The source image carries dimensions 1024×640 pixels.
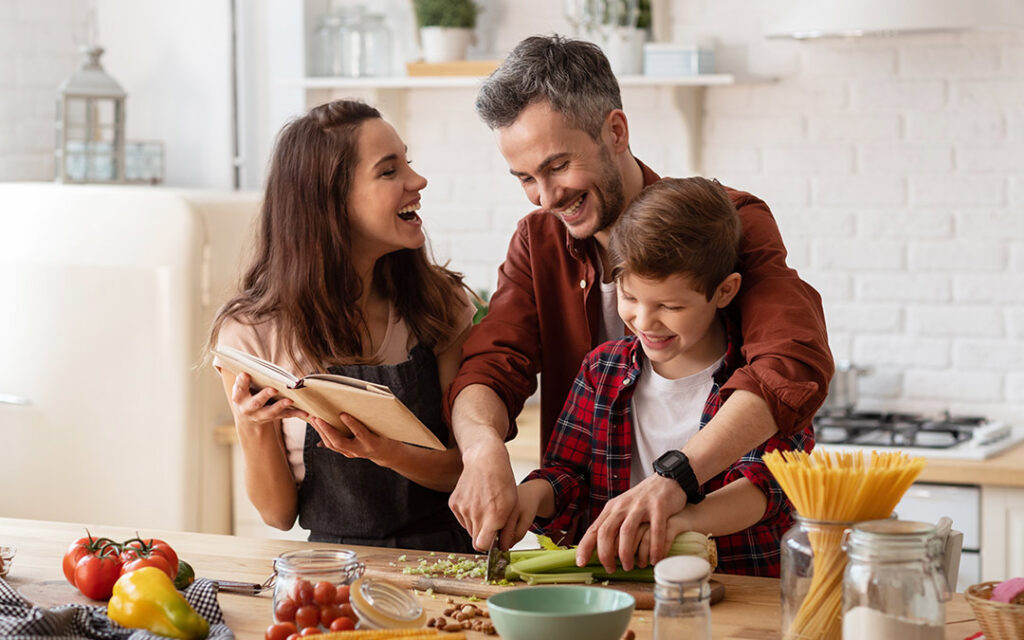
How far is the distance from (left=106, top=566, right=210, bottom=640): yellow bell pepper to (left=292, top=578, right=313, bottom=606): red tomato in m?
0.14

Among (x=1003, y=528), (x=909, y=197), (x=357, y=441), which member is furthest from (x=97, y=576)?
(x=909, y=197)

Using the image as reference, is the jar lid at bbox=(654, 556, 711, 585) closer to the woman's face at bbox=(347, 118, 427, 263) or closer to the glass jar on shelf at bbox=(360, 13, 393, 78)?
the woman's face at bbox=(347, 118, 427, 263)

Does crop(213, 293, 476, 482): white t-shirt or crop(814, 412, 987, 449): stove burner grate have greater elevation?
crop(213, 293, 476, 482): white t-shirt

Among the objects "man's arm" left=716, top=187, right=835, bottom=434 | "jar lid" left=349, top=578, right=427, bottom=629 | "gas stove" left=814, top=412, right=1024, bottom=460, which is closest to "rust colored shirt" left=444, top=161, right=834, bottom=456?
"man's arm" left=716, top=187, right=835, bottom=434

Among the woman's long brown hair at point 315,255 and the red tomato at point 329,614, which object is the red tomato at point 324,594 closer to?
the red tomato at point 329,614

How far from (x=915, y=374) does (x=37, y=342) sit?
2569mm

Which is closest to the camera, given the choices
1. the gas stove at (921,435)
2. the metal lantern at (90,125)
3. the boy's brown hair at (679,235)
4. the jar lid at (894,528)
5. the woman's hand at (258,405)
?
the jar lid at (894,528)

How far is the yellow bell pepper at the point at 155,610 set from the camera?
163 centimetres

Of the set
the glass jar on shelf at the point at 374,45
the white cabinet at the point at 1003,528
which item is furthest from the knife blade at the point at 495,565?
the glass jar on shelf at the point at 374,45

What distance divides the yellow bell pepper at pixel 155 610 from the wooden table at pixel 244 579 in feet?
0.27

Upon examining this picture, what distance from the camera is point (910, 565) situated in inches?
53.3

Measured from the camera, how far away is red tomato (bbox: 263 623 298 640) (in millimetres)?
1566

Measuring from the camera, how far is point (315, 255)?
95.7 inches

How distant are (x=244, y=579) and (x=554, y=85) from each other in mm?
998
